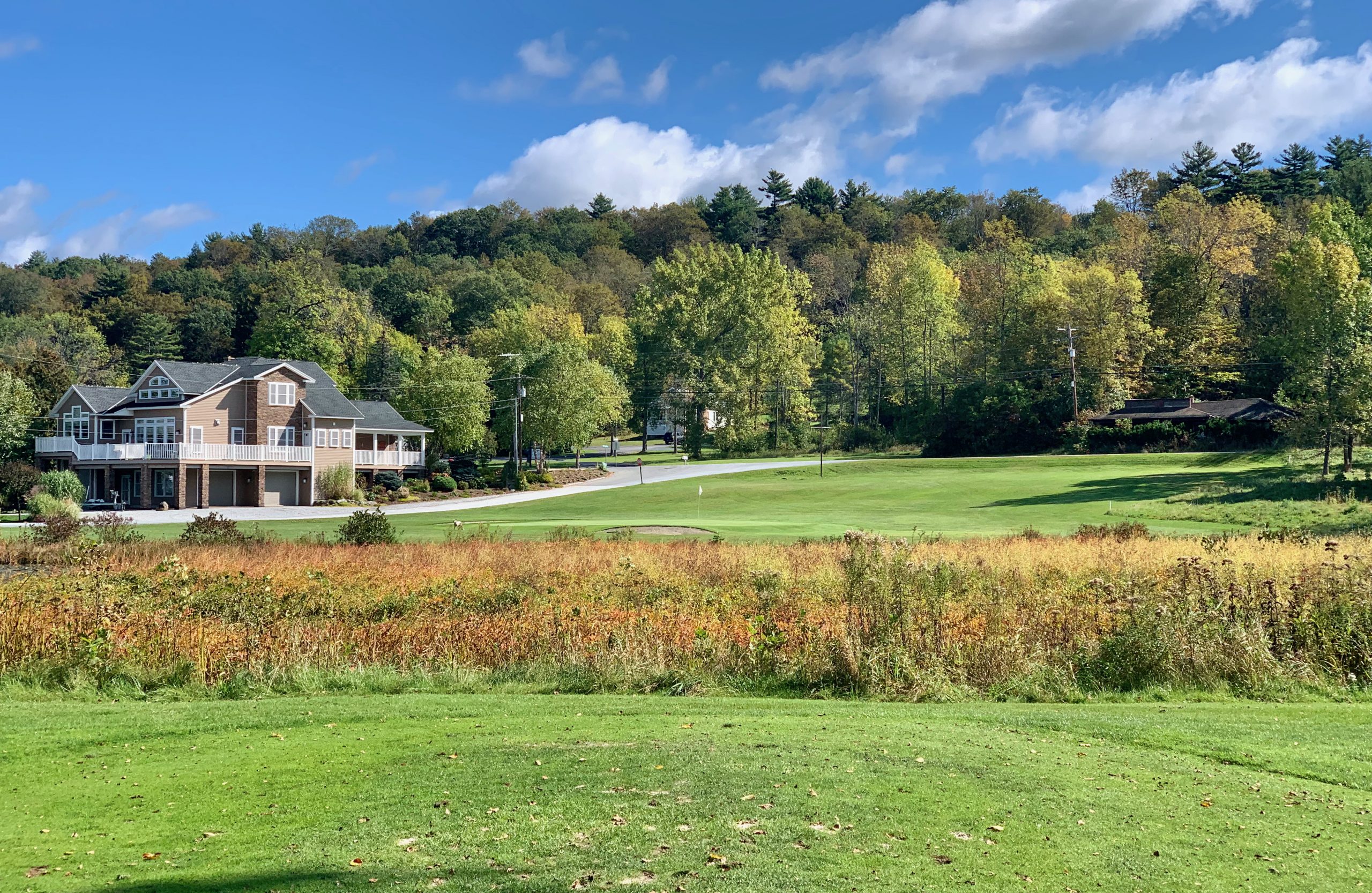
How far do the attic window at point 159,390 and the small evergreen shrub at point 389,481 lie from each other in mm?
12917

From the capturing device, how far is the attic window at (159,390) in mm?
63750

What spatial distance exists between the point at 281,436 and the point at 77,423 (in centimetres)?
1338

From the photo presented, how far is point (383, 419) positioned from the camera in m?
74.0

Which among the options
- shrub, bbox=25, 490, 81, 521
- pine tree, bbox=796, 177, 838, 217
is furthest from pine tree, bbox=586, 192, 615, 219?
shrub, bbox=25, 490, 81, 521

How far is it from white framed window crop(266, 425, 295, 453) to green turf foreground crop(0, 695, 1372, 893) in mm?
56862

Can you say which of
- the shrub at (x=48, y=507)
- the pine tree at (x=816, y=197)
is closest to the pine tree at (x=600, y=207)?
the pine tree at (x=816, y=197)

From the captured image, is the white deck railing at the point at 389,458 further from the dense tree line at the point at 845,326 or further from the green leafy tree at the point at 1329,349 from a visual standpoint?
the green leafy tree at the point at 1329,349

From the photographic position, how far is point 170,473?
62.0 meters

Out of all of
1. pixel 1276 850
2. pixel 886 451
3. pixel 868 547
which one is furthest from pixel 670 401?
pixel 1276 850

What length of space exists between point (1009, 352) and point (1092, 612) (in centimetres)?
7121

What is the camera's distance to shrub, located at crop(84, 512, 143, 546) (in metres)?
27.5

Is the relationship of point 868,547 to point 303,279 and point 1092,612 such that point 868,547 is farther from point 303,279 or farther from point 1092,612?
point 303,279

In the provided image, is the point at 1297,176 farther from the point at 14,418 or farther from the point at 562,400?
A: the point at 14,418

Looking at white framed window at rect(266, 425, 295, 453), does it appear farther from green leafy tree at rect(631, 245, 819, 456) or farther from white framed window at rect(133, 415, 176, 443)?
green leafy tree at rect(631, 245, 819, 456)
